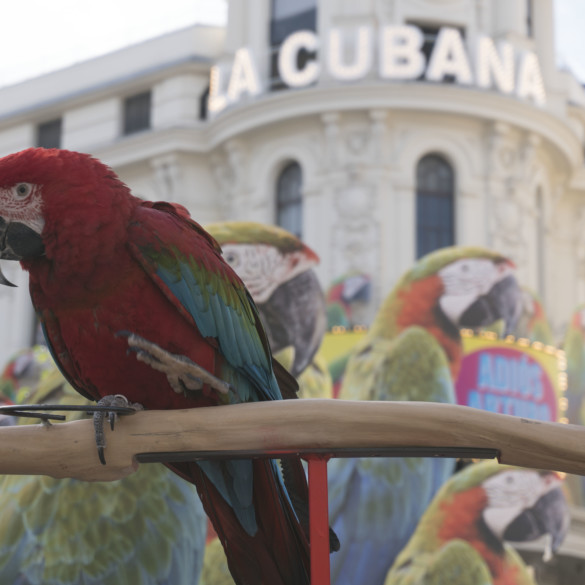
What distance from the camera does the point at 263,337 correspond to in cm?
368

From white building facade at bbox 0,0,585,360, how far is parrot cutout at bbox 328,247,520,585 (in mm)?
7145

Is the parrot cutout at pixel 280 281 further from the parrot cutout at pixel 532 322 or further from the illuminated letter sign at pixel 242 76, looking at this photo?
the illuminated letter sign at pixel 242 76

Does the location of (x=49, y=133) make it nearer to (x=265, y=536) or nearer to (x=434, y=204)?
(x=434, y=204)

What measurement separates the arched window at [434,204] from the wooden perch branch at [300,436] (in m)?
16.8

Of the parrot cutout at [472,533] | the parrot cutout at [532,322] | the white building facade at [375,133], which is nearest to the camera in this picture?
the parrot cutout at [472,533]

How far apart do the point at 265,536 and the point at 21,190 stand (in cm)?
149

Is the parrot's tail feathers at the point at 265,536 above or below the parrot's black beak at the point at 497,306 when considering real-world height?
below

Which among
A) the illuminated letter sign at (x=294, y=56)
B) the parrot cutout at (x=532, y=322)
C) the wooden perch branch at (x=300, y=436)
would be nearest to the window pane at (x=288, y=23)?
the illuminated letter sign at (x=294, y=56)

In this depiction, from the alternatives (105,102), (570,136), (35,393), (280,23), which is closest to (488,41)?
(570,136)

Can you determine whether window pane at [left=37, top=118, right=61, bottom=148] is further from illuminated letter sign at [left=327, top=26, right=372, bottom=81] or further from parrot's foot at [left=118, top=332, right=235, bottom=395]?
parrot's foot at [left=118, top=332, right=235, bottom=395]

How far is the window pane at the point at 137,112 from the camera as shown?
23.0m

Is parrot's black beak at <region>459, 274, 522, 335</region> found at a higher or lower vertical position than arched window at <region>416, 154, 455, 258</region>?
lower

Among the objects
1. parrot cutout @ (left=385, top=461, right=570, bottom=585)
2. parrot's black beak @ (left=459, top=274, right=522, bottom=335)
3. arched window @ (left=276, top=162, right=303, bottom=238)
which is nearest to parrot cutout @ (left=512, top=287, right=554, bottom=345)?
parrot's black beak @ (left=459, top=274, right=522, bottom=335)

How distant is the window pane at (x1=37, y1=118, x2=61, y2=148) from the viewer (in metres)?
24.3
